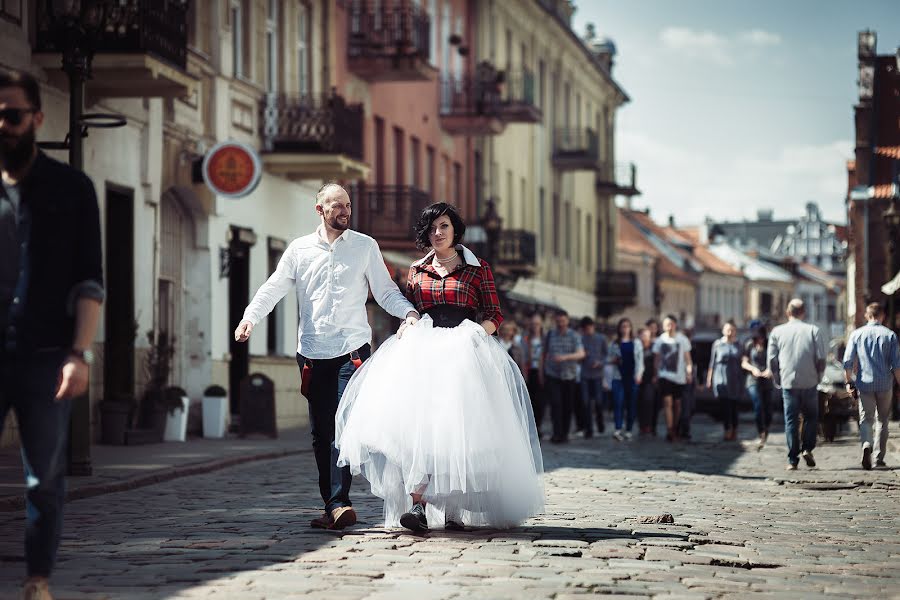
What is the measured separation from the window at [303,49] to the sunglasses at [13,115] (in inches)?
951

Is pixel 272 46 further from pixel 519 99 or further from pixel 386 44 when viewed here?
pixel 519 99

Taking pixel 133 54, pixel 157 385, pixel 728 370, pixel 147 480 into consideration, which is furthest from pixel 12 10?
pixel 728 370

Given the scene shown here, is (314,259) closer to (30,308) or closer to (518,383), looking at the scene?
(518,383)

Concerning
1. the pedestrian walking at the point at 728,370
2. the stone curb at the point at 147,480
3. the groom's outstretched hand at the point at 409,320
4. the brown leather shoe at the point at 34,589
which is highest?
the groom's outstretched hand at the point at 409,320

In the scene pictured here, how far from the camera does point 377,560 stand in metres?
8.46

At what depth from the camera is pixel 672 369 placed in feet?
80.3

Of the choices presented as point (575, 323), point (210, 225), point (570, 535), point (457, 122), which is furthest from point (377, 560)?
point (575, 323)

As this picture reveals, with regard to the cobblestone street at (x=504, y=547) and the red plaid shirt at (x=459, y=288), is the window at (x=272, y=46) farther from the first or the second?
the red plaid shirt at (x=459, y=288)

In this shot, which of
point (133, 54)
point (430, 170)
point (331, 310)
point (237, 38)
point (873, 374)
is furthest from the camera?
point (430, 170)

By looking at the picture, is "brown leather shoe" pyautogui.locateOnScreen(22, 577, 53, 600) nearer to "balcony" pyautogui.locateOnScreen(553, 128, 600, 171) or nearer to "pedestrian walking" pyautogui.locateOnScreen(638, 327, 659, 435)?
"pedestrian walking" pyautogui.locateOnScreen(638, 327, 659, 435)

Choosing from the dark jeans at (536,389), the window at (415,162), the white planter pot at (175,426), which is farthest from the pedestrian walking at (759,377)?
the window at (415,162)

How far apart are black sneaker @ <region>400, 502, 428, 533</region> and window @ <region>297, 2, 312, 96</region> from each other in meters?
21.1

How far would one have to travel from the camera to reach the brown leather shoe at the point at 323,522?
32.8 feet

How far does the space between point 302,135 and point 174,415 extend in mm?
7247
